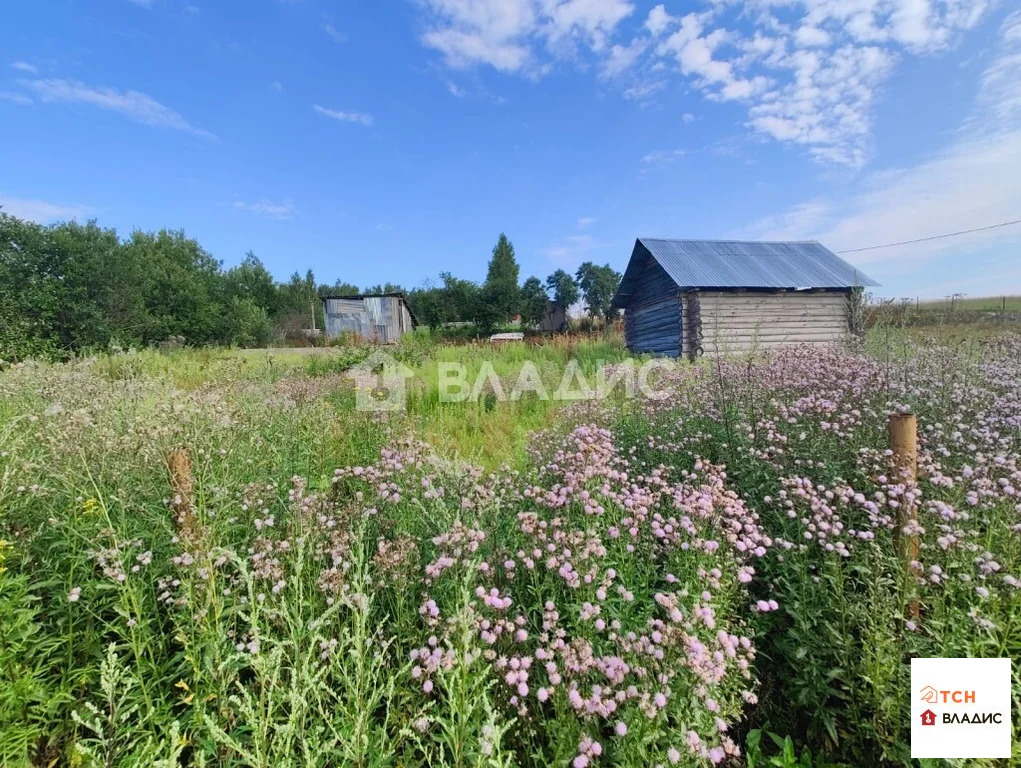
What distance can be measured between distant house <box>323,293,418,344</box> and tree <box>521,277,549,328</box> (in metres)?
18.4

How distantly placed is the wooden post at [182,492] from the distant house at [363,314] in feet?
85.8

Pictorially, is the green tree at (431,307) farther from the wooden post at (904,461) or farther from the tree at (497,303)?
the wooden post at (904,461)

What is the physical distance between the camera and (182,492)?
2.04 metres

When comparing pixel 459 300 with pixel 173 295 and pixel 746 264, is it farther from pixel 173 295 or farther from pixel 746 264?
pixel 746 264

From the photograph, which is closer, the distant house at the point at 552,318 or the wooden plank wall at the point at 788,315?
the wooden plank wall at the point at 788,315

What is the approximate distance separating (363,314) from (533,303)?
24.8 m

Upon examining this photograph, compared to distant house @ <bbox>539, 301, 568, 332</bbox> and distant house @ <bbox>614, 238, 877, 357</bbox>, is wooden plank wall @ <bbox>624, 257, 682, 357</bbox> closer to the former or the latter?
distant house @ <bbox>614, 238, 877, 357</bbox>

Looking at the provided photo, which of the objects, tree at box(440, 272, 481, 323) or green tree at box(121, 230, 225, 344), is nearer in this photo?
green tree at box(121, 230, 225, 344)

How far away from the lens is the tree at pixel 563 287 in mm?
57013

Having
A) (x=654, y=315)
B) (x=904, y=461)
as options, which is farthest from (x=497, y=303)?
Answer: (x=904, y=461)

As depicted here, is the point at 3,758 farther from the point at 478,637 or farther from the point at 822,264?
the point at 822,264

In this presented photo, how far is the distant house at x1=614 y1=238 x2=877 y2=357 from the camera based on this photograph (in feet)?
43.9

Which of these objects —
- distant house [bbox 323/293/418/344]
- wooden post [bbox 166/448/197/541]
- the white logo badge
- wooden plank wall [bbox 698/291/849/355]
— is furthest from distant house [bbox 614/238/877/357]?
distant house [bbox 323/293/418/344]

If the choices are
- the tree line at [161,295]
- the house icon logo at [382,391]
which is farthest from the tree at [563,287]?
the house icon logo at [382,391]
